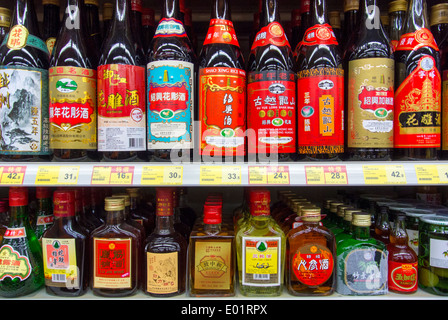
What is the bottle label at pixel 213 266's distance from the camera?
3.23 ft

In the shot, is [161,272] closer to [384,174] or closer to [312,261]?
[312,261]

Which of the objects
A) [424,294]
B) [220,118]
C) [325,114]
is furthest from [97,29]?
[424,294]

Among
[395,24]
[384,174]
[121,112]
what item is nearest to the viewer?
[384,174]

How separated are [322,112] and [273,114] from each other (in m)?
0.16

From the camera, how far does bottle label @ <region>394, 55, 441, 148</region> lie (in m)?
0.98

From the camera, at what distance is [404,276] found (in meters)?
0.98

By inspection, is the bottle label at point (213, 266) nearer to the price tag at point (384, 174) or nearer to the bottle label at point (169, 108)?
the bottle label at point (169, 108)

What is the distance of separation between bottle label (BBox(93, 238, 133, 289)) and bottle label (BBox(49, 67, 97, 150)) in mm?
321

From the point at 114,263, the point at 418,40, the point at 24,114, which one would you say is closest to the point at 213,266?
the point at 114,263

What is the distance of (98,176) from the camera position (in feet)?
2.93

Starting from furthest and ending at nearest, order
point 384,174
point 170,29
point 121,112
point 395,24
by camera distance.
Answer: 1. point 395,24
2. point 170,29
3. point 121,112
4. point 384,174

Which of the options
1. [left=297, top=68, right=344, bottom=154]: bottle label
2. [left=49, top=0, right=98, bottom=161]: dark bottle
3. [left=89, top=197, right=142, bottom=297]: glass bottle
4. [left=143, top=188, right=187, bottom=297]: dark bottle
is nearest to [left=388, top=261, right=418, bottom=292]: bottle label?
[left=297, top=68, right=344, bottom=154]: bottle label

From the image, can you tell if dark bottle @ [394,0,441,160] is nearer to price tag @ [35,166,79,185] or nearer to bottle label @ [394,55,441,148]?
bottle label @ [394,55,441,148]

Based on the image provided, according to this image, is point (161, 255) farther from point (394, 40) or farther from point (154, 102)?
point (394, 40)
